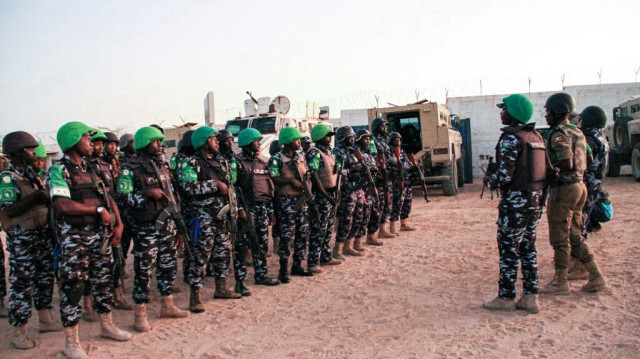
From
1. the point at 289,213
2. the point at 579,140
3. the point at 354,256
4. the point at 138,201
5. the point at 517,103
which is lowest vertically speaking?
the point at 354,256

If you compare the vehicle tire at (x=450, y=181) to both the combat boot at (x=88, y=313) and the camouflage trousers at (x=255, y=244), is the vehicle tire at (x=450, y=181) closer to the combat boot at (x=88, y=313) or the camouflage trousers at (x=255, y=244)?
the camouflage trousers at (x=255, y=244)

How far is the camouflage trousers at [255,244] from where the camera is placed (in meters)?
5.00

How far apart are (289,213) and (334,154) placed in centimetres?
133

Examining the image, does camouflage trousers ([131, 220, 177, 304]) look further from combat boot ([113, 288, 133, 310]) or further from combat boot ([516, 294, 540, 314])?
combat boot ([516, 294, 540, 314])

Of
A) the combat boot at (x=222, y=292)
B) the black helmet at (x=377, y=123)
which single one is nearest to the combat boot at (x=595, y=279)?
the combat boot at (x=222, y=292)

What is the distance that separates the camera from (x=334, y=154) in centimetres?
636

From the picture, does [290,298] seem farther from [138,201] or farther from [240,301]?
[138,201]

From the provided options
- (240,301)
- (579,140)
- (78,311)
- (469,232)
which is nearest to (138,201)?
(78,311)

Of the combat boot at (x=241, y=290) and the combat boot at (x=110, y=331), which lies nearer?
the combat boot at (x=110, y=331)

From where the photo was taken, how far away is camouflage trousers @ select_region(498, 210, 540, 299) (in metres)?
3.90

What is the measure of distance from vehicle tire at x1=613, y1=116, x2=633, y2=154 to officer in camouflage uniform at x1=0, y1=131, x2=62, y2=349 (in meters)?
15.0

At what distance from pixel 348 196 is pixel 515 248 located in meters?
2.63

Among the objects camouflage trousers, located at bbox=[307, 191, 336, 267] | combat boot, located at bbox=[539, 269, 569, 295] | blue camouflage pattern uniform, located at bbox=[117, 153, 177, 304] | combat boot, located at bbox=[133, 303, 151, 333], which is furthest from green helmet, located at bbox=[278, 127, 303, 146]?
combat boot, located at bbox=[539, 269, 569, 295]

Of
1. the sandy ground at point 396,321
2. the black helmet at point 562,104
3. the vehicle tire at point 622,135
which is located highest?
the black helmet at point 562,104
